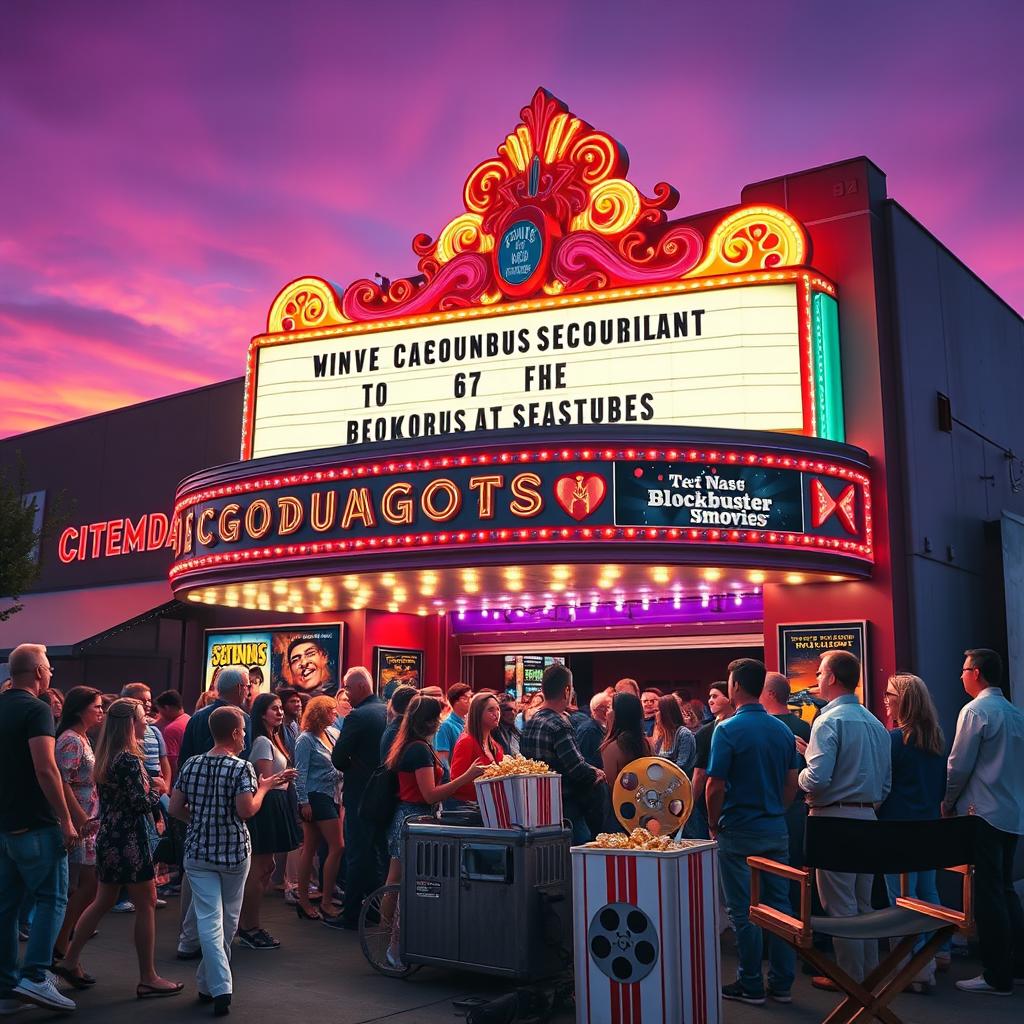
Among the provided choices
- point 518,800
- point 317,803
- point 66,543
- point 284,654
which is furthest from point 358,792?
point 66,543

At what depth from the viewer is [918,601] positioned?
1280 centimetres

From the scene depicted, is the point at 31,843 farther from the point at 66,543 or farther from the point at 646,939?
the point at 66,543

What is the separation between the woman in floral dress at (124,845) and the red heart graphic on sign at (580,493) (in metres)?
5.74

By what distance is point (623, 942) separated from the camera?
18.8ft

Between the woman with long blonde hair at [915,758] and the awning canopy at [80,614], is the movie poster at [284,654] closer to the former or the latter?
the awning canopy at [80,614]

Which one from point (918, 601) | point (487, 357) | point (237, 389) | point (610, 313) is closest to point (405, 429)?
point (487, 357)

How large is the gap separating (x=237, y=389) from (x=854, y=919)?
51.0 ft

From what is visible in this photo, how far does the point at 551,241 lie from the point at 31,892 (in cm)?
1079

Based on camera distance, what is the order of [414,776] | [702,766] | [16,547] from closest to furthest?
[414,776] → [702,766] → [16,547]

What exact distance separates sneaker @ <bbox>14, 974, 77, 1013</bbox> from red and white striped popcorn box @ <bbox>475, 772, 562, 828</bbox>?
268 cm

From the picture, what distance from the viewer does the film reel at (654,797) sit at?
6.04 m

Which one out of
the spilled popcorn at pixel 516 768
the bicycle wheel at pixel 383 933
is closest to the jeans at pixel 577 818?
the spilled popcorn at pixel 516 768

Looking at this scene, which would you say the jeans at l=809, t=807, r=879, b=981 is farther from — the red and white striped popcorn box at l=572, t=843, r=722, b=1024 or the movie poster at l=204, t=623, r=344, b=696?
the movie poster at l=204, t=623, r=344, b=696

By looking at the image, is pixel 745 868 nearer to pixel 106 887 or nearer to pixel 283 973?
pixel 283 973
